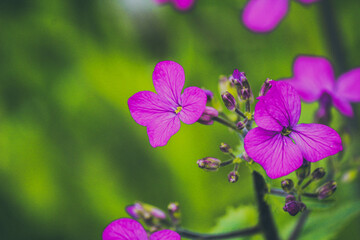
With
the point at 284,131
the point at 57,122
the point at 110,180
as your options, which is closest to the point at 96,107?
the point at 57,122

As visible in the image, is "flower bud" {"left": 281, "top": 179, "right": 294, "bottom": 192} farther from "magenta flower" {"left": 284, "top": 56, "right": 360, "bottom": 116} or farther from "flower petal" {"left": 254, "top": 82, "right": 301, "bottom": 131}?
"magenta flower" {"left": 284, "top": 56, "right": 360, "bottom": 116}

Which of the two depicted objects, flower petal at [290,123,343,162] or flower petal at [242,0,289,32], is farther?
flower petal at [242,0,289,32]

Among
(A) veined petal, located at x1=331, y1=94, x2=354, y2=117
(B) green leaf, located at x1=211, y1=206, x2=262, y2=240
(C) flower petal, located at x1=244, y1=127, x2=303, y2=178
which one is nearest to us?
(C) flower petal, located at x1=244, y1=127, x2=303, y2=178

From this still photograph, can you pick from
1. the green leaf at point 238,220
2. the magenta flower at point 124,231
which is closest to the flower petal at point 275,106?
the magenta flower at point 124,231

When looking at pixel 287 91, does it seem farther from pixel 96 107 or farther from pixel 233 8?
pixel 233 8

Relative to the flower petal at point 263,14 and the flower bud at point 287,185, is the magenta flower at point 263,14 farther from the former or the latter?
the flower bud at point 287,185

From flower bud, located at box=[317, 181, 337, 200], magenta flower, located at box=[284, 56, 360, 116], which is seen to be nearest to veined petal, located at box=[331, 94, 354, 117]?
magenta flower, located at box=[284, 56, 360, 116]

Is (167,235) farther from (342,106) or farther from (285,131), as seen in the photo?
(342,106)
